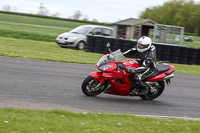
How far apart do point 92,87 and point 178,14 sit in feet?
262

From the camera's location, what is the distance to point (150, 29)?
80.7 ft

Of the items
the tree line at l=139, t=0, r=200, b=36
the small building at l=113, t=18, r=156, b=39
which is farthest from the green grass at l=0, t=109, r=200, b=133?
the tree line at l=139, t=0, r=200, b=36

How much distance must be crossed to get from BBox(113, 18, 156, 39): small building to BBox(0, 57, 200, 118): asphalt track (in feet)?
42.9

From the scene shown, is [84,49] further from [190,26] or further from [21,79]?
[190,26]

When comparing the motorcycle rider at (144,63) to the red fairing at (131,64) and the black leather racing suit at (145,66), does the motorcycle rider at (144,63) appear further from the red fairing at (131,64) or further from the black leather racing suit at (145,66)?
the red fairing at (131,64)

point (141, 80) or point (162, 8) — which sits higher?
point (162, 8)

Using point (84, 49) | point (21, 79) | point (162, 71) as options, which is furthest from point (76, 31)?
point (162, 71)

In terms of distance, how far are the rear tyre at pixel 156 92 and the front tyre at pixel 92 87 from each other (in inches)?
52.8

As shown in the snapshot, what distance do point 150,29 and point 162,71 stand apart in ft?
56.7

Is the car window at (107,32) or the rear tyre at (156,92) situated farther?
the car window at (107,32)

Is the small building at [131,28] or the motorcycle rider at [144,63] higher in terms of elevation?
the small building at [131,28]

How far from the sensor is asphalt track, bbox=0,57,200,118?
22.1ft

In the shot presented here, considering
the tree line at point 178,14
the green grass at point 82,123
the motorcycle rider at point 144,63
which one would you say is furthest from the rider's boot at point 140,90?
the tree line at point 178,14

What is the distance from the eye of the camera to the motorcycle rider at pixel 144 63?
7.30 meters
